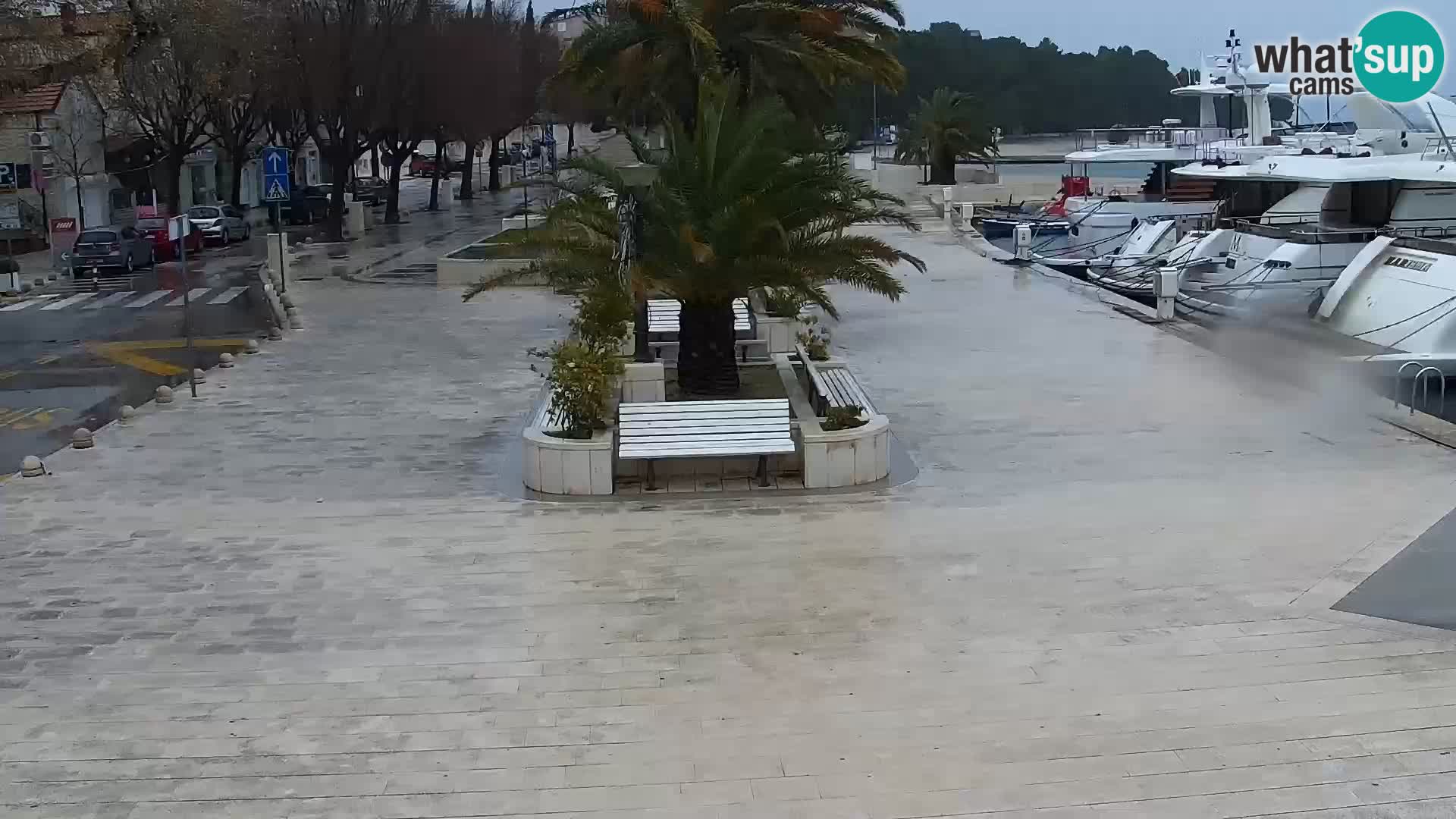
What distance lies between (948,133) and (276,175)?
122ft

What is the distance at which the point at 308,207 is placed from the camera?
176 ft

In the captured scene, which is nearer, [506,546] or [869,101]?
[506,546]

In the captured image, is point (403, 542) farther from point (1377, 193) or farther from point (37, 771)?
point (1377, 193)

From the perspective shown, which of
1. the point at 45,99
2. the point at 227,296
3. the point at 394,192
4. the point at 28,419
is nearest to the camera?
the point at 28,419

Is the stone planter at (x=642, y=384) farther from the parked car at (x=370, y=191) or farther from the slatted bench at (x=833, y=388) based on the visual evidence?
the parked car at (x=370, y=191)

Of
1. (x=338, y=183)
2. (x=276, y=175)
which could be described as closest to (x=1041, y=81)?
(x=338, y=183)

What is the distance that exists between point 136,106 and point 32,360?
22.8 m

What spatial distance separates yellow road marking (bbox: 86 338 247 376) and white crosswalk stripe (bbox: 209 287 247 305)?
535 cm

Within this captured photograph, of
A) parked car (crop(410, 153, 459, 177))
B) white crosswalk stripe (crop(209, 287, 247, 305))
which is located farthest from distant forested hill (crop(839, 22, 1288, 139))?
white crosswalk stripe (crop(209, 287, 247, 305))

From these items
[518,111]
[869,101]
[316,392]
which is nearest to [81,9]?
[316,392]

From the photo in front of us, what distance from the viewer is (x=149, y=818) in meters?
6.30

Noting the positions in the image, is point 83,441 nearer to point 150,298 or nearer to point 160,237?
point 150,298

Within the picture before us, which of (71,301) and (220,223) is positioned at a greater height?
(220,223)

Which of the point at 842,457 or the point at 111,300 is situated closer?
the point at 842,457
